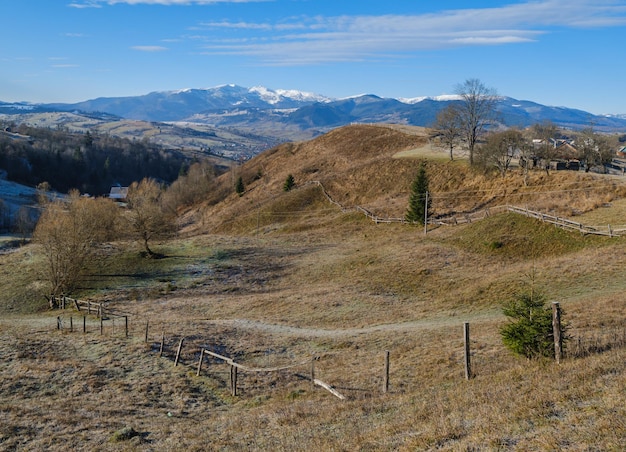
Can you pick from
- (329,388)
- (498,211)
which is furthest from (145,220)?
(329,388)

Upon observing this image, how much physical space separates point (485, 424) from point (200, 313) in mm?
29692

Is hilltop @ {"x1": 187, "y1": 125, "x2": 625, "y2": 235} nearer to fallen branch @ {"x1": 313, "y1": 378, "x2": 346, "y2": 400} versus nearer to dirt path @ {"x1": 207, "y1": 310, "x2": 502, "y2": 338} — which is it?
dirt path @ {"x1": 207, "y1": 310, "x2": 502, "y2": 338}

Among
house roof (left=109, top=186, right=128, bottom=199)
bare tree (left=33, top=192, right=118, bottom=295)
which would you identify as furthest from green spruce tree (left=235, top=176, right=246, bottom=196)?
house roof (left=109, top=186, right=128, bottom=199)

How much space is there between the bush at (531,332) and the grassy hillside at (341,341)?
0.76m

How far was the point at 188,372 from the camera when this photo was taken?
22797 millimetres

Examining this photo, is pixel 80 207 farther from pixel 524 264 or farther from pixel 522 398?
pixel 522 398

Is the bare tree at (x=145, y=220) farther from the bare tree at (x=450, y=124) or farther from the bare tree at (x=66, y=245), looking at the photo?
the bare tree at (x=450, y=124)

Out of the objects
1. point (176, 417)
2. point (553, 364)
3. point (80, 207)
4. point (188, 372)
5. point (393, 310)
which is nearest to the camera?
point (553, 364)

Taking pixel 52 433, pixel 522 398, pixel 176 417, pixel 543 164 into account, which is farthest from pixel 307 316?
pixel 543 164

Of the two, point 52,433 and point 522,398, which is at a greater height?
point 522,398

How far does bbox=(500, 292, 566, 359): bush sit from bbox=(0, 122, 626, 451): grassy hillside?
0.76m

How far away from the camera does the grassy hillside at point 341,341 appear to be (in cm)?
1272

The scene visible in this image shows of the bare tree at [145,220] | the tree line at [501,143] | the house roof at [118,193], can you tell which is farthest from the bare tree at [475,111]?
the house roof at [118,193]

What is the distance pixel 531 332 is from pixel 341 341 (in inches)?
447
